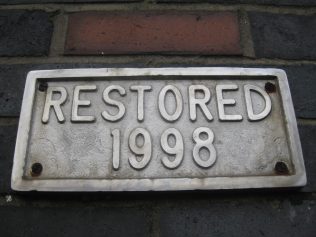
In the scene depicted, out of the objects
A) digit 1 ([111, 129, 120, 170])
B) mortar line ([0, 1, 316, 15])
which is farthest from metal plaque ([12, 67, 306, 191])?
mortar line ([0, 1, 316, 15])

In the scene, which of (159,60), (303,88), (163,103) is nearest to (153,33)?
(159,60)

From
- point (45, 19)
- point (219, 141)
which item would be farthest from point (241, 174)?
point (45, 19)

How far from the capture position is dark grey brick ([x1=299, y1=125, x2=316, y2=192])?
2.13ft

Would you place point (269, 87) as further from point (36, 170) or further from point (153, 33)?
point (36, 170)

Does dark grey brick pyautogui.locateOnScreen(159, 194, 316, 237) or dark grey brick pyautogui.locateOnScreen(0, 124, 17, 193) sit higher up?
dark grey brick pyautogui.locateOnScreen(0, 124, 17, 193)

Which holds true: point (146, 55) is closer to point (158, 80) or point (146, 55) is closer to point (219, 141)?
point (158, 80)

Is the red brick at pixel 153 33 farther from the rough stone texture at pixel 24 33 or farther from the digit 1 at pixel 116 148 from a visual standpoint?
the digit 1 at pixel 116 148

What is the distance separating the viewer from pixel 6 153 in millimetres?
675

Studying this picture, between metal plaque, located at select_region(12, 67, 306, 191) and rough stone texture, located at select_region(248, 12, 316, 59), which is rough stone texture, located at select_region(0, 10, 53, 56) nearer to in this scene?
metal plaque, located at select_region(12, 67, 306, 191)

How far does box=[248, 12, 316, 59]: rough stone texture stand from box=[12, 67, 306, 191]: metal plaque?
0.20ft

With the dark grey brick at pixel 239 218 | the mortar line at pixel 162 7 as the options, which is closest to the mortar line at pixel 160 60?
the mortar line at pixel 162 7

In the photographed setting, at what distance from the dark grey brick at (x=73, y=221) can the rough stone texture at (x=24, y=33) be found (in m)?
0.30

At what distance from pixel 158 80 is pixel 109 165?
0.18 m

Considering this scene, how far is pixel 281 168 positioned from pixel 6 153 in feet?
1.49
